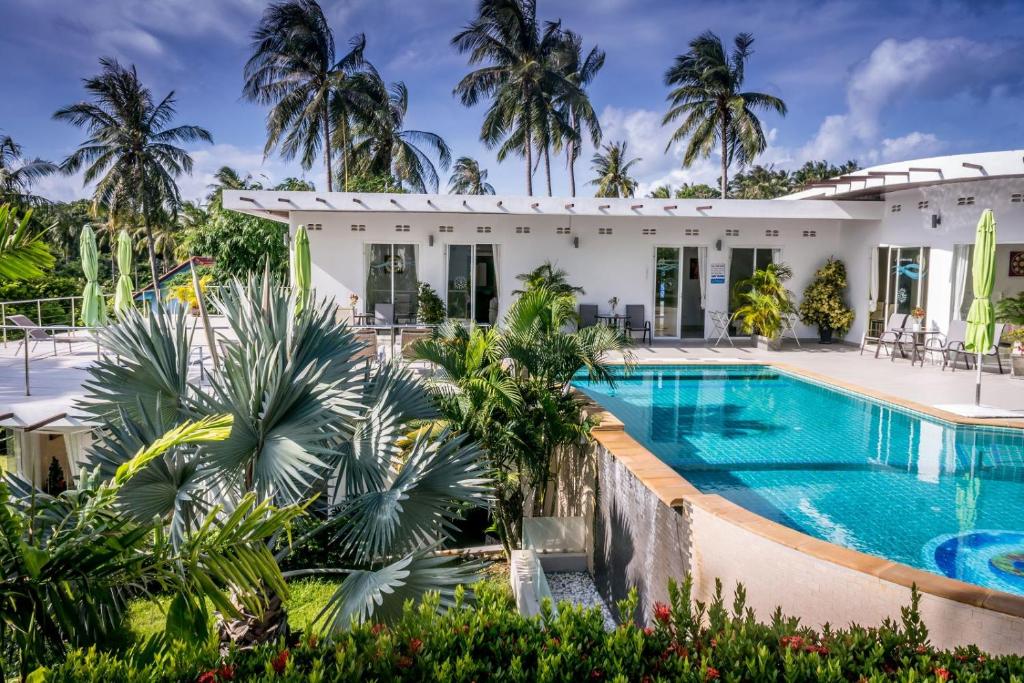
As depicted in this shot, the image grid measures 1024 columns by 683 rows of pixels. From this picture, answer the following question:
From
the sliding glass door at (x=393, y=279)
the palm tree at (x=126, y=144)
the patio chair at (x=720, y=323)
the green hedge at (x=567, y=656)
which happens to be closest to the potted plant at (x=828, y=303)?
the patio chair at (x=720, y=323)

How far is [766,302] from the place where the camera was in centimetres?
1705

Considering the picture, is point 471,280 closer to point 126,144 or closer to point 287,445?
point 287,445

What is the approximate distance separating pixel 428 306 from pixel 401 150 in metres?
18.1

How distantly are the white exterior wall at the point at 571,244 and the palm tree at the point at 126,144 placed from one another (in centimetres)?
1708

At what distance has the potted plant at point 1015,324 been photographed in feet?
44.0

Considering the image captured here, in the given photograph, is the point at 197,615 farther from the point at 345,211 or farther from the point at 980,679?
the point at 345,211

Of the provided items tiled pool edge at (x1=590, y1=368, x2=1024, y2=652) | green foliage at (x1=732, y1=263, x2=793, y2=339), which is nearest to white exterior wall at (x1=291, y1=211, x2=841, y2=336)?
green foliage at (x1=732, y1=263, x2=793, y2=339)

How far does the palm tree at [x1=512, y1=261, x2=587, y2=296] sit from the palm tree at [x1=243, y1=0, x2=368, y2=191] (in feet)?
42.5

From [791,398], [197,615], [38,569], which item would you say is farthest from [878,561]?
[791,398]

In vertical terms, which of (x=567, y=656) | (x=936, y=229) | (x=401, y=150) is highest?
(x=401, y=150)

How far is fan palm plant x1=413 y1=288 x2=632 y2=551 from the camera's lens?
640 centimetres

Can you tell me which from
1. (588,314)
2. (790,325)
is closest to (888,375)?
(790,325)

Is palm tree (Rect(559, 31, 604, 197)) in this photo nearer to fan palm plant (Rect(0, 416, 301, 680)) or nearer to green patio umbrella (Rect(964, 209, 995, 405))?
green patio umbrella (Rect(964, 209, 995, 405))

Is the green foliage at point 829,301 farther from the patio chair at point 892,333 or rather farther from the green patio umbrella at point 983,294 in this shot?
the green patio umbrella at point 983,294
